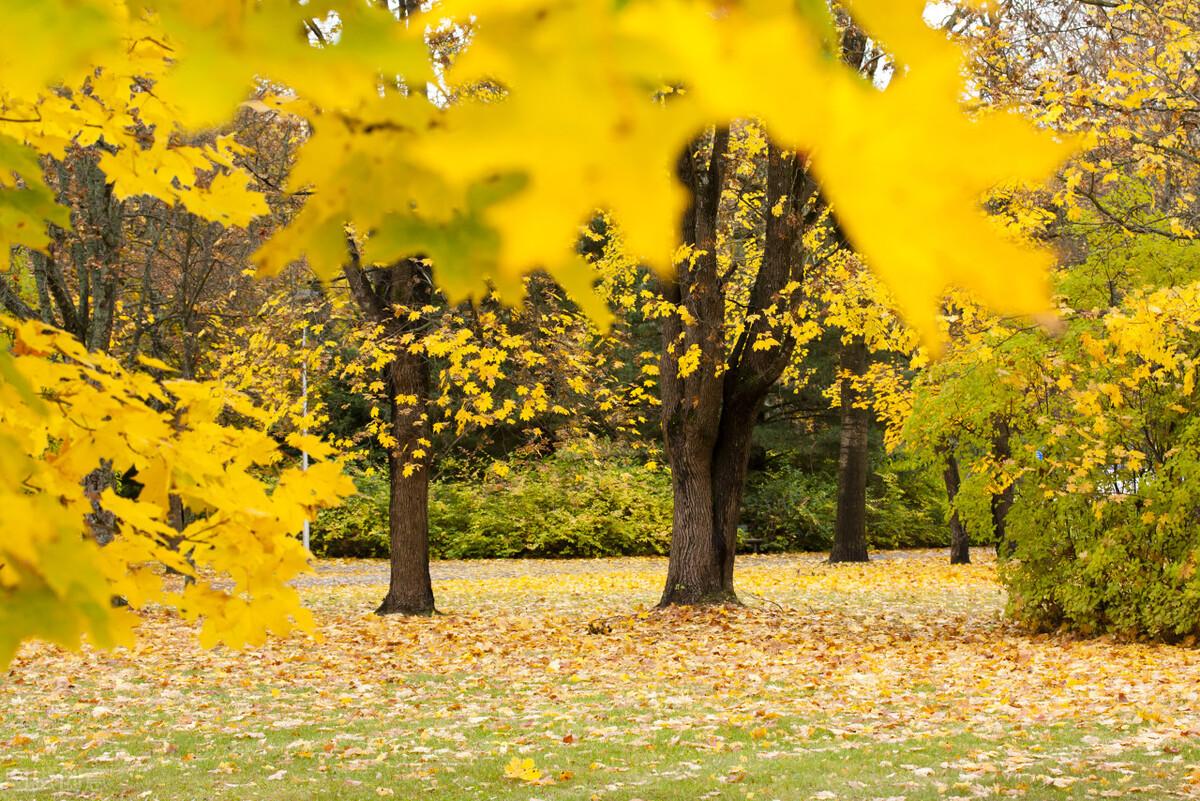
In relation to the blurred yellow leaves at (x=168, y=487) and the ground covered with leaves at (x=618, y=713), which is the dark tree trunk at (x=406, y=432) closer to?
the ground covered with leaves at (x=618, y=713)

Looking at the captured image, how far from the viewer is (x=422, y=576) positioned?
41.2 feet

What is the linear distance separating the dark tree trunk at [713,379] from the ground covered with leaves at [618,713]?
2.66 ft

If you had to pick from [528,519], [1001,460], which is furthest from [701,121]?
[528,519]

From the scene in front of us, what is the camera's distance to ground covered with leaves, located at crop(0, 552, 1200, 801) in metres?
5.32

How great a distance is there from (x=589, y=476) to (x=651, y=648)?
→ 15.8 m

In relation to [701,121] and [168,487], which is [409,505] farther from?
[701,121]

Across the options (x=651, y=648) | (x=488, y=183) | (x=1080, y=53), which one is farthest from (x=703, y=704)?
(x=1080, y=53)

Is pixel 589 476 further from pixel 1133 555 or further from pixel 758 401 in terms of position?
pixel 1133 555

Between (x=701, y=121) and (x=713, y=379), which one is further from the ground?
(x=713, y=379)

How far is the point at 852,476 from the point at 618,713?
47.2 feet

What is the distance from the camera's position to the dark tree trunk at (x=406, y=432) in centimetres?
1207

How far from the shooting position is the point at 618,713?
705 centimetres

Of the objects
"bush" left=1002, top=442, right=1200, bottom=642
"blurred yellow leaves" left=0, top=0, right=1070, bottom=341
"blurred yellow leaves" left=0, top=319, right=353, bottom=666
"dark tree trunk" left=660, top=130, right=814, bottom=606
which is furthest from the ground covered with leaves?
"blurred yellow leaves" left=0, top=0, right=1070, bottom=341

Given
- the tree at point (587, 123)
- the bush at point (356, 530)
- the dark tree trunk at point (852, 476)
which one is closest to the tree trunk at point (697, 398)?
the dark tree trunk at point (852, 476)
